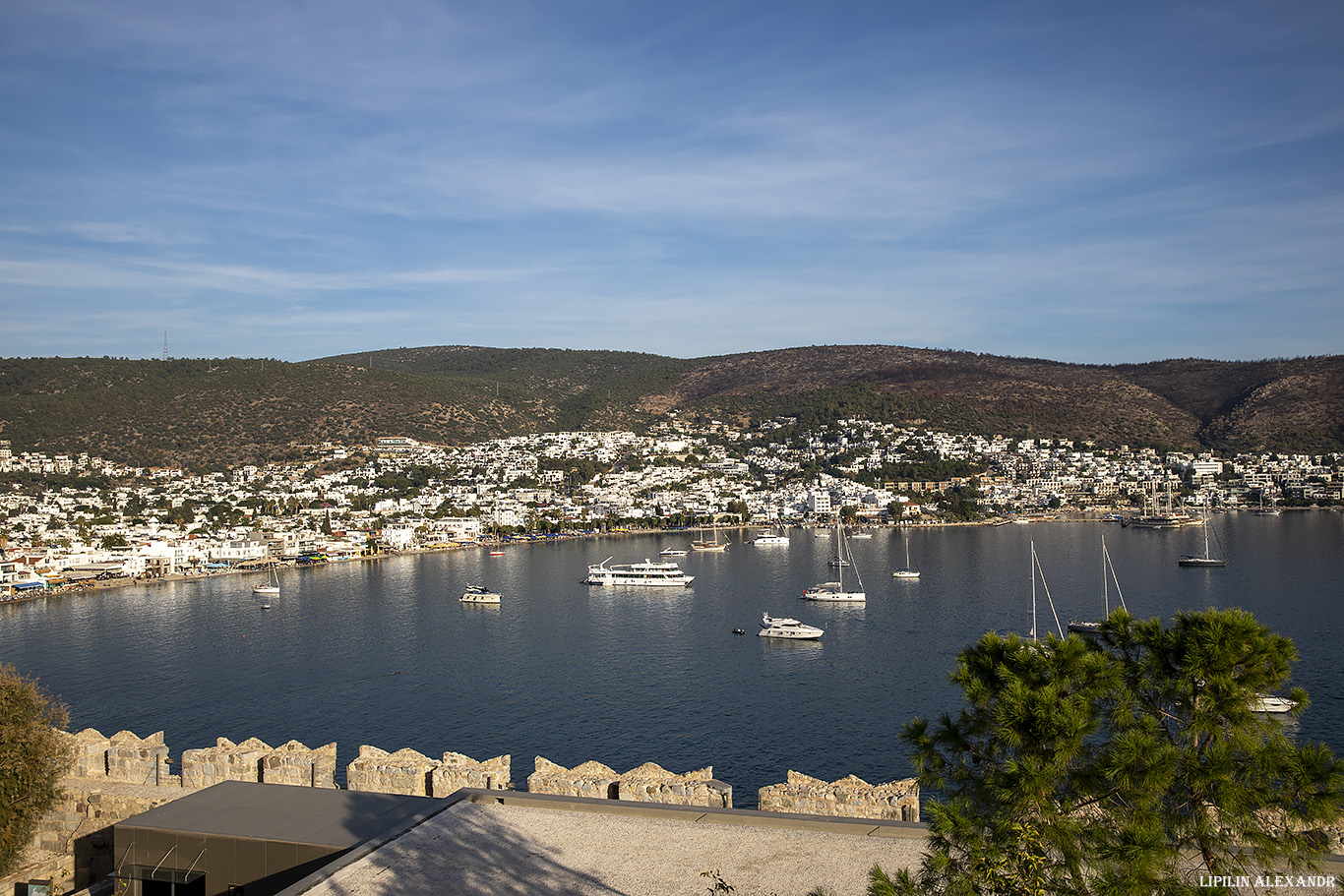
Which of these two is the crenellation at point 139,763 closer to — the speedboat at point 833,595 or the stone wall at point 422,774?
the stone wall at point 422,774

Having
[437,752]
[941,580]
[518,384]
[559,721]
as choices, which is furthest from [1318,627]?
[518,384]

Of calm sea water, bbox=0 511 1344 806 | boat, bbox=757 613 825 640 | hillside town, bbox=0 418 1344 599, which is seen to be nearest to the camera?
calm sea water, bbox=0 511 1344 806

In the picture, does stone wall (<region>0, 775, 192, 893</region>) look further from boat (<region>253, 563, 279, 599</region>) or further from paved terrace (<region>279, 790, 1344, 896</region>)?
boat (<region>253, 563, 279, 599</region>)

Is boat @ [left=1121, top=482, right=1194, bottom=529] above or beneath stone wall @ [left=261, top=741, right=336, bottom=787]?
beneath

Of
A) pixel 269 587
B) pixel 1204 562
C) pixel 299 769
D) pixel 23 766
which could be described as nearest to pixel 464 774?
pixel 299 769

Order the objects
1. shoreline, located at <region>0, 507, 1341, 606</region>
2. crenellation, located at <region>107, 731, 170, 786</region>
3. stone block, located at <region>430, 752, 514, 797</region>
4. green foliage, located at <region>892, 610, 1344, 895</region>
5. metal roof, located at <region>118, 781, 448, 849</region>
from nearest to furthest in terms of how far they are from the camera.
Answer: green foliage, located at <region>892, 610, 1344, 895</region>
metal roof, located at <region>118, 781, 448, 849</region>
stone block, located at <region>430, 752, 514, 797</region>
crenellation, located at <region>107, 731, 170, 786</region>
shoreline, located at <region>0, 507, 1341, 606</region>

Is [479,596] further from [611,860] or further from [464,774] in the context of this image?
[611,860]

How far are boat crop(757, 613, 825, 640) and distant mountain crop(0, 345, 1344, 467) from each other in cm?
6284

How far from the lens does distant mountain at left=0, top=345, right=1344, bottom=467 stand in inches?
3150

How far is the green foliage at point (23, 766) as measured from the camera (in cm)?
865

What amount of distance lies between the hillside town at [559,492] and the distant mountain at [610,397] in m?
4.47

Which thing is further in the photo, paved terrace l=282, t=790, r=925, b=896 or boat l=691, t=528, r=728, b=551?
boat l=691, t=528, r=728, b=551

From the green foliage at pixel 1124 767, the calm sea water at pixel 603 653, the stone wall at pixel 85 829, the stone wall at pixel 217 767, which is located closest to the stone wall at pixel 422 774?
the stone wall at pixel 217 767

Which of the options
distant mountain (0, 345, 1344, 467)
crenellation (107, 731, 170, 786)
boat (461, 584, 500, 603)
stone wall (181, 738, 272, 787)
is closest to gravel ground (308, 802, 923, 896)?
stone wall (181, 738, 272, 787)
